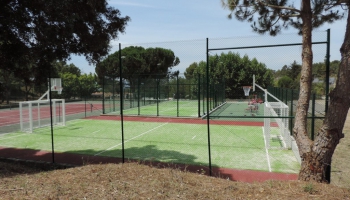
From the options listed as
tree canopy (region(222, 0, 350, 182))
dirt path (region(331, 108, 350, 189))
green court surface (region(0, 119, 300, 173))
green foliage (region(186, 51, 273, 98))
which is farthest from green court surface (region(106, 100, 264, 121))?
tree canopy (region(222, 0, 350, 182))

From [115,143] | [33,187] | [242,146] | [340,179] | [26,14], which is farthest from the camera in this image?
[115,143]

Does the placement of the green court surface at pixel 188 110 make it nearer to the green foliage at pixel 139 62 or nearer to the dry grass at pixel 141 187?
the dry grass at pixel 141 187

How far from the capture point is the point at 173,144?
1082 cm

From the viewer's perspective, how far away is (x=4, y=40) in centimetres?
733

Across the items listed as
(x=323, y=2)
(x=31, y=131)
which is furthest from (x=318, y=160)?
(x=31, y=131)

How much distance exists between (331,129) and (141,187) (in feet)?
10.9

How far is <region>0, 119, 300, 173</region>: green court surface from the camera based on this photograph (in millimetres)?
8273

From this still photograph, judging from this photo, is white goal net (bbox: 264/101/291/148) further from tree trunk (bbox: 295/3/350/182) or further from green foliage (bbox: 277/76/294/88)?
green foliage (bbox: 277/76/294/88)

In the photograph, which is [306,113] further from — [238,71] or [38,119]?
[38,119]

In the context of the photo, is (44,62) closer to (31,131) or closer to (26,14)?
(26,14)

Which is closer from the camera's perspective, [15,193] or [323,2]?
[15,193]

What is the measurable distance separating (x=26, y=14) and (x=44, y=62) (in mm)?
1450

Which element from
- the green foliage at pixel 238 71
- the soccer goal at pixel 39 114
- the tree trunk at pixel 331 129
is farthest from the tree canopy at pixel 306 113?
the green foliage at pixel 238 71

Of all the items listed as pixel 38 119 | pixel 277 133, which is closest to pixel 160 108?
pixel 38 119
